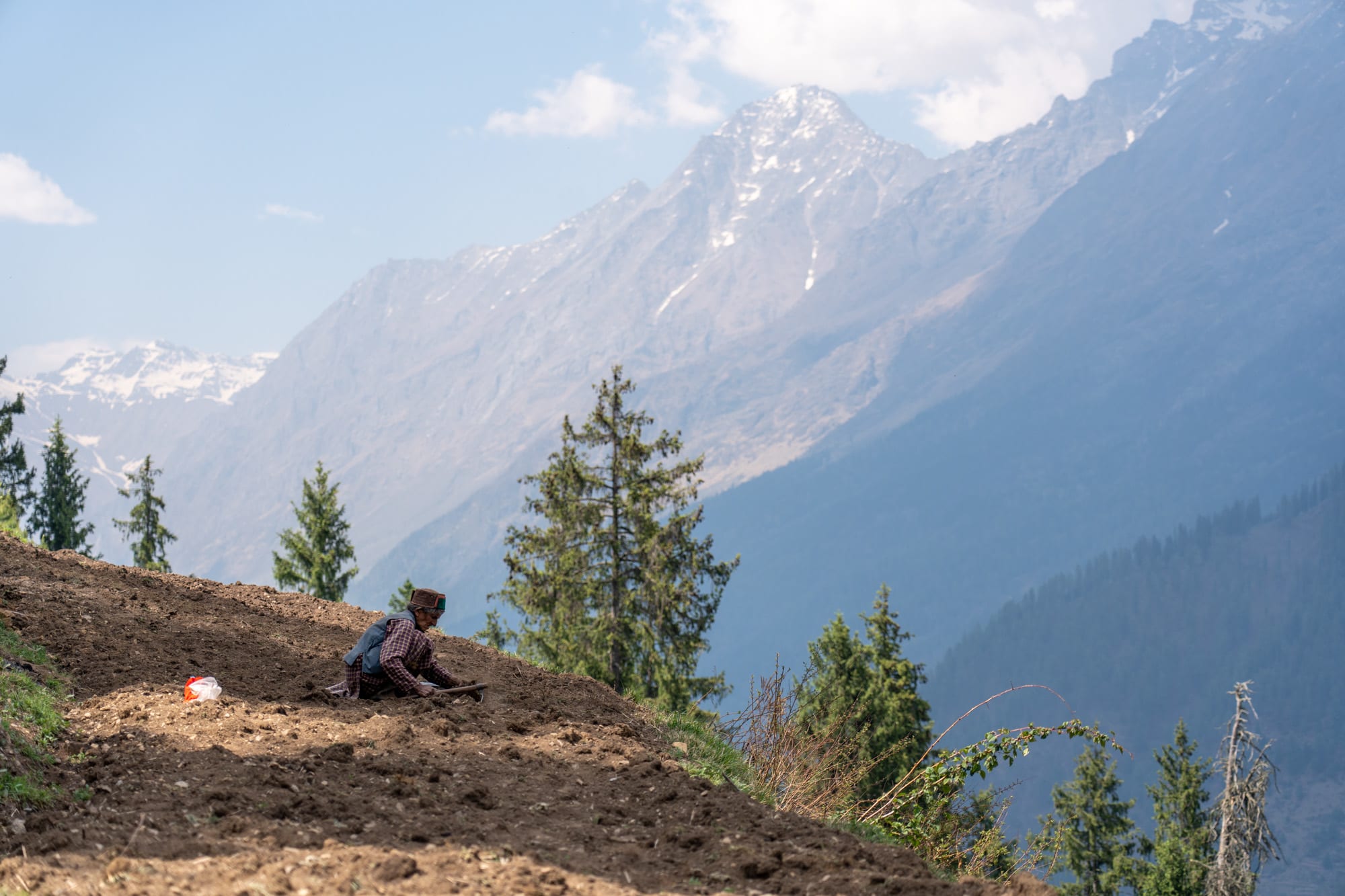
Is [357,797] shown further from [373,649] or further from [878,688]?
[878,688]

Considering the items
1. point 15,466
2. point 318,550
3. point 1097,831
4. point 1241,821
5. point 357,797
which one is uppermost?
point 15,466

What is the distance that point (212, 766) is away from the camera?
7711mm

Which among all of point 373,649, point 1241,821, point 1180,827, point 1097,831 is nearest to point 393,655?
point 373,649

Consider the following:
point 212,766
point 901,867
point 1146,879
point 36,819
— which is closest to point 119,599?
point 212,766

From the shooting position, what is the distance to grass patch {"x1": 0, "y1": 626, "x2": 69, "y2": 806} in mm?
6926

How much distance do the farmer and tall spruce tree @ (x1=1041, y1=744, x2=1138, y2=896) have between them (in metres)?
47.6

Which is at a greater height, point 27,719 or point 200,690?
point 200,690

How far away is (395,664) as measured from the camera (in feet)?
33.3

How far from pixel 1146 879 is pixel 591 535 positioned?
3202cm

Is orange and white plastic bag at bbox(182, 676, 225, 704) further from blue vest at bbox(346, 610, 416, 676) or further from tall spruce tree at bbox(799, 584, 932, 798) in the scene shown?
tall spruce tree at bbox(799, 584, 932, 798)

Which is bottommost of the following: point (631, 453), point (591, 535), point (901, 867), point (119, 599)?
point (901, 867)

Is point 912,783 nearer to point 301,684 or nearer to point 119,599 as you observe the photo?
point 301,684

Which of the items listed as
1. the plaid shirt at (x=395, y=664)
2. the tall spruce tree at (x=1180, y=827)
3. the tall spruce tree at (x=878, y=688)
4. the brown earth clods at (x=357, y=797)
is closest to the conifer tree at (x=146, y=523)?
the tall spruce tree at (x=878, y=688)

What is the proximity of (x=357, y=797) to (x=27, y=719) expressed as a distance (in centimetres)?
293
